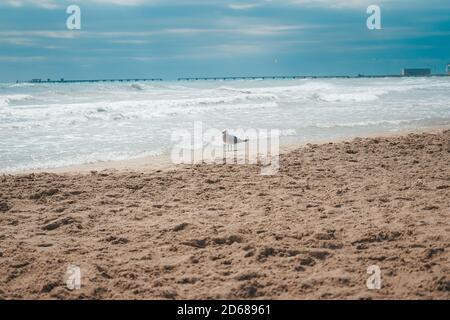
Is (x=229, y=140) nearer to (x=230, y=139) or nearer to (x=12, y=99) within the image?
(x=230, y=139)

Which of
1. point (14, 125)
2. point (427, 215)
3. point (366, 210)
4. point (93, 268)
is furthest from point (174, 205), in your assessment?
point (14, 125)

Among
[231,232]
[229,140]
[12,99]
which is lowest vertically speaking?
[231,232]

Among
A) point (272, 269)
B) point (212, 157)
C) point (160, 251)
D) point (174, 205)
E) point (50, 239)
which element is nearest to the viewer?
point (272, 269)

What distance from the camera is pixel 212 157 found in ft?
27.5

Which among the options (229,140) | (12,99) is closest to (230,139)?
(229,140)

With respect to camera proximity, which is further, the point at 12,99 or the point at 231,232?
the point at 12,99

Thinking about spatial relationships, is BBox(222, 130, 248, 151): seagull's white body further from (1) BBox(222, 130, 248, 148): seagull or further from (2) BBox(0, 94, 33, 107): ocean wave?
(2) BBox(0, 94, 33, 107): ocean wave

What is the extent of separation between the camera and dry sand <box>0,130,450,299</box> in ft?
11.1

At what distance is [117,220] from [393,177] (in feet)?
12.3

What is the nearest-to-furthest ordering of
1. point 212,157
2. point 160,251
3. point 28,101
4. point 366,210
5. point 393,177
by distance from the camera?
point 160,251
point 366,210
point 393,177
point 212,157
point 28,101

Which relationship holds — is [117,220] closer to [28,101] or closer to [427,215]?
[427,215]

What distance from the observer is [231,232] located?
4.38 metres

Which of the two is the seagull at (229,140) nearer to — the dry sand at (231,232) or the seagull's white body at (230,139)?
the seagull's white body at (230,139)

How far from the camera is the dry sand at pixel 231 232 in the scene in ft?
11.1
